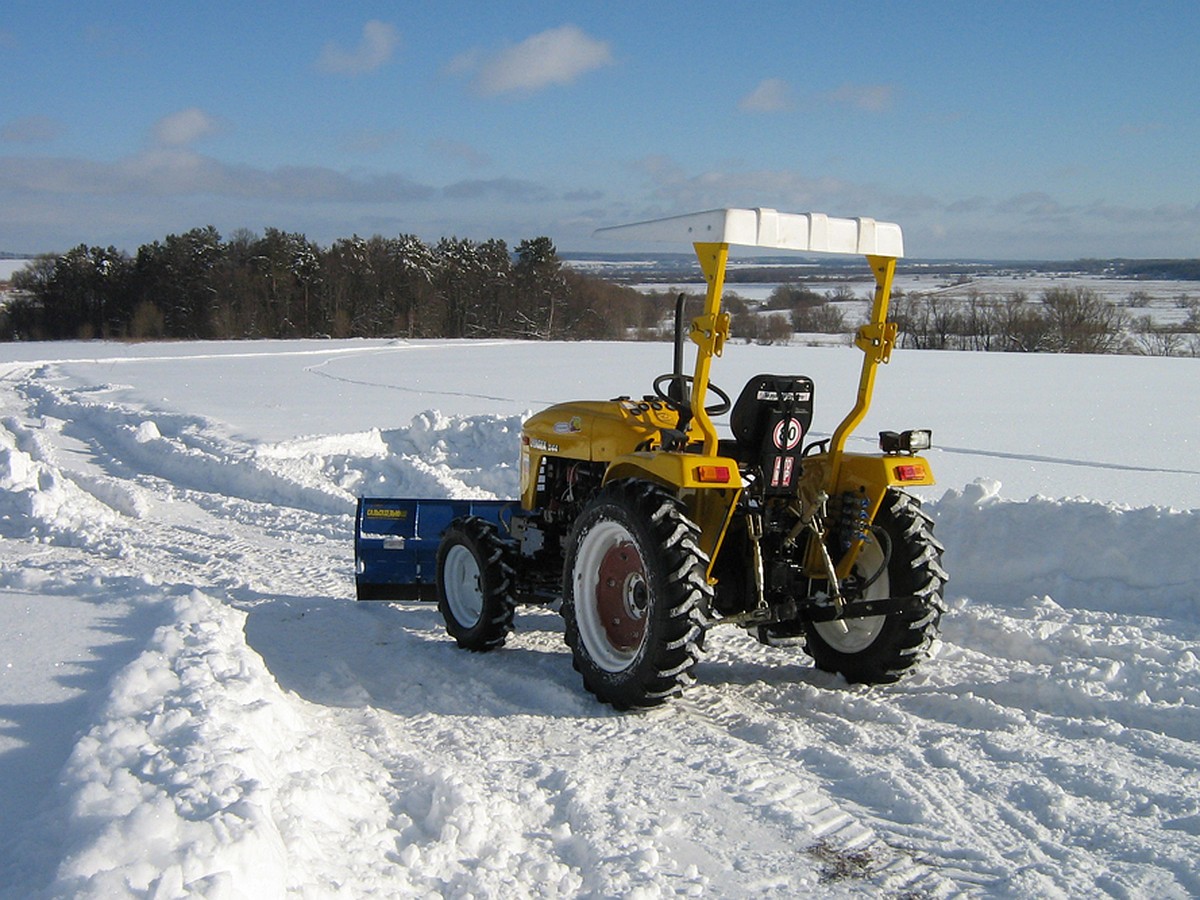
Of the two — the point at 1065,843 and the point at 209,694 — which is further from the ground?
the point at 209,694

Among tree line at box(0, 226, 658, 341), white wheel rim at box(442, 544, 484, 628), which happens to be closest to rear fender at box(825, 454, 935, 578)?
white wheel rim at box(442, 544, 484, 628)

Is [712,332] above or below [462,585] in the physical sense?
above

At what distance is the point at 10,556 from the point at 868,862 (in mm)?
6152

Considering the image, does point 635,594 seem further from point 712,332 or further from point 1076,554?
point 1076,554

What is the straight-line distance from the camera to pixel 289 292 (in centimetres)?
5425

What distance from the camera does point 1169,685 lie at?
4.58m

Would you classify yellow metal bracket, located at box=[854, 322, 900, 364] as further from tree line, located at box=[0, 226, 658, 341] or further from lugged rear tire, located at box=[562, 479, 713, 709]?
tree line, located at box=[0, 226, 658, 341]

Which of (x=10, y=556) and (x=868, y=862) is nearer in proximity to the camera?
(x=868, y=862)

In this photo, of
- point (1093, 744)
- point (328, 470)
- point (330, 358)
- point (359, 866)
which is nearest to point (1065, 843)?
point (1093, 744)

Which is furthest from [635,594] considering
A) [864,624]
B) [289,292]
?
[289,292]

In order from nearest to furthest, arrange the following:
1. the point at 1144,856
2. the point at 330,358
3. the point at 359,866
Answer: the point at 359,866, the point at 1144,856, the point at 330,358

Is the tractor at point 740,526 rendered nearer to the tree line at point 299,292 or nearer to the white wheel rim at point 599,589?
the white wheel rim at point 599,589

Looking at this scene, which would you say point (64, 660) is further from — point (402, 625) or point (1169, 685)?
point (1169, 685)

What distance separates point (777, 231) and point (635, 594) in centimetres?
168
